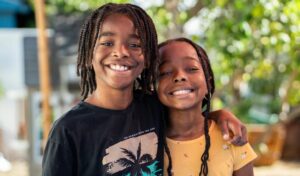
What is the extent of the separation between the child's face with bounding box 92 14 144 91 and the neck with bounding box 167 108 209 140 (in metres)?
0.25

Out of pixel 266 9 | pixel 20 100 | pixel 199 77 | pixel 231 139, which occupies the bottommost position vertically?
pixel 20 100

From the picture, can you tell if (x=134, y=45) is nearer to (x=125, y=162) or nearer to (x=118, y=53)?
(x=118, y=53)

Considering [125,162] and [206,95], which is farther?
[206,95]

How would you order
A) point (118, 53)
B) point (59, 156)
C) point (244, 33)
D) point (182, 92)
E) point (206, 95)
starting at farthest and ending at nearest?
1. point (244, 33)
2. point (206, 95)
3. point (182, 92)
4. point (118, 53)
5. point (59, 156)

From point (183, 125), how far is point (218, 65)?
3.07 m

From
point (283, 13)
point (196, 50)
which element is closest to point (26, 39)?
point (283, 13)

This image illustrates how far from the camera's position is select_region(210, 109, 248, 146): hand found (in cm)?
232

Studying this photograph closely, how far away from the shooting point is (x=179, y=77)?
2.27 meters

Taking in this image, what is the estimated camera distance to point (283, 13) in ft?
13.9

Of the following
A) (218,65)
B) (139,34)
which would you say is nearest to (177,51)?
(139,34)

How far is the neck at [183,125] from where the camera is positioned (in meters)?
2.34

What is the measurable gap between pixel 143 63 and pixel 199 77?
23 centimetres

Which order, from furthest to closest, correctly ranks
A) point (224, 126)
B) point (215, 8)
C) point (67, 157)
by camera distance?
point (215, 8), point (224, 126), point (67, 157)

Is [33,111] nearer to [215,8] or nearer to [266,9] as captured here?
[215,8]
